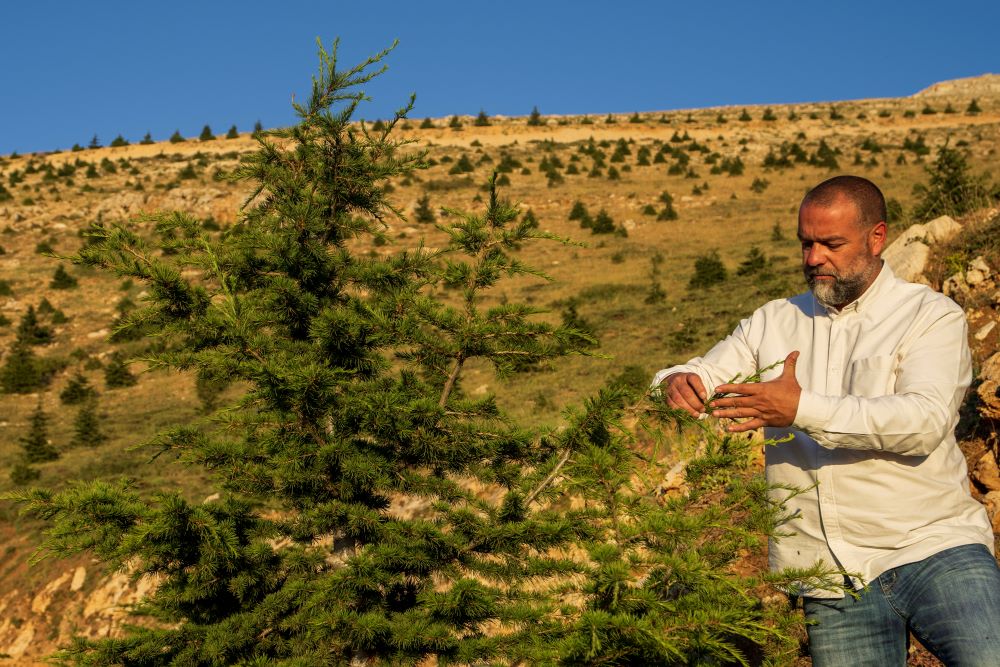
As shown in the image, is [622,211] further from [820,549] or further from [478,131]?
[820,549]

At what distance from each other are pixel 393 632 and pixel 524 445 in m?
1.27

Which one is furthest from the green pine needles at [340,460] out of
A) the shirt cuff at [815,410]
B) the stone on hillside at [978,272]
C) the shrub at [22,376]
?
the shrub at [22,376]

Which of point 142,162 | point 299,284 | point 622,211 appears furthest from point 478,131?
point 299,284

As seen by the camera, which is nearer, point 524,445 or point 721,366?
point 721,366

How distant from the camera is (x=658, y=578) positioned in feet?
8.98

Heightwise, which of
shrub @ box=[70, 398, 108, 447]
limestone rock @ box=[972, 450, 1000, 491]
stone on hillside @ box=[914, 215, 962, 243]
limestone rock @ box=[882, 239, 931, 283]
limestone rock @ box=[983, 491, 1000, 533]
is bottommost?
limestone rock @ box=[983, 491, 1000, 533]

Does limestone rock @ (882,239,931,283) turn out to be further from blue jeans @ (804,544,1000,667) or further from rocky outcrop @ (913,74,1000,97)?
rocky outcrop @ (913,74,1000,97)

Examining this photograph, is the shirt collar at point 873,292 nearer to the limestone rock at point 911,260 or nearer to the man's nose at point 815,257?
the man's nose at point 815,257

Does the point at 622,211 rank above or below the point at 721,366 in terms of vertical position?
above

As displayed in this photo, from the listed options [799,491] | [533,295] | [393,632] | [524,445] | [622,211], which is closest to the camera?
[799,491]

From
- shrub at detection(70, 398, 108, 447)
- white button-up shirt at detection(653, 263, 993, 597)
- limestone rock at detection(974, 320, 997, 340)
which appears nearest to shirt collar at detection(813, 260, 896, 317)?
white button-up shirt at detection(653, 263, 993, 597)

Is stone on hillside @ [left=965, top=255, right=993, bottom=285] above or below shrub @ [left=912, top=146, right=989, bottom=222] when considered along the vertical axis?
below

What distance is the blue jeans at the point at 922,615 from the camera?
2.04m

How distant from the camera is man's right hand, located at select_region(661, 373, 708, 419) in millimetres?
2488
